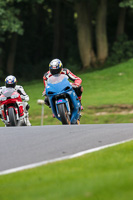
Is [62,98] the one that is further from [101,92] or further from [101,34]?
[101,34]

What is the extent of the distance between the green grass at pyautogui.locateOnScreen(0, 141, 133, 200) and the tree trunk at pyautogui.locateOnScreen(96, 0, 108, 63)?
33.2 meters

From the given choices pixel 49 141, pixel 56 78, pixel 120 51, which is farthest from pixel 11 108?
pixel 120 51

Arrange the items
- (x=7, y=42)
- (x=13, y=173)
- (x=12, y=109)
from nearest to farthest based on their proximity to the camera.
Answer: (x=13, y=173)
(x=12, y=109)
(x=7, y=42)

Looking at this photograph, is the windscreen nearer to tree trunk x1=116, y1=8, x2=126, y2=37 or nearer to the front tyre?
the front tyre

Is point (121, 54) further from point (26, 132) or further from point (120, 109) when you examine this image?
point (26, 132)

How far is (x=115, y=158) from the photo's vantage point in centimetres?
903

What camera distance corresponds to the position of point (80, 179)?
7.22 metres

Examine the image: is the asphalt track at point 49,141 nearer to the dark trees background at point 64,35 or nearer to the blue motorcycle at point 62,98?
the blue motorcycle at point 62,98

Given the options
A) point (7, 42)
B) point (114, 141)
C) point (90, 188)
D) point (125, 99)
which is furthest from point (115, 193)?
point (7, 42)

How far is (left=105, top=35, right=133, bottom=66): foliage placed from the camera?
44.0 metres

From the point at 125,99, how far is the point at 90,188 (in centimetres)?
2384

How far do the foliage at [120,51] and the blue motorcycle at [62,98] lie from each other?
28.2m

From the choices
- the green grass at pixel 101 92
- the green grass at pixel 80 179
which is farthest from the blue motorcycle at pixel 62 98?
the green grass at pixel 101 92

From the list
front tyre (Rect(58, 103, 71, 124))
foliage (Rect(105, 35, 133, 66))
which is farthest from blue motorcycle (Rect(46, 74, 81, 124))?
foliage (Rect(105, 35, 133, 66))
